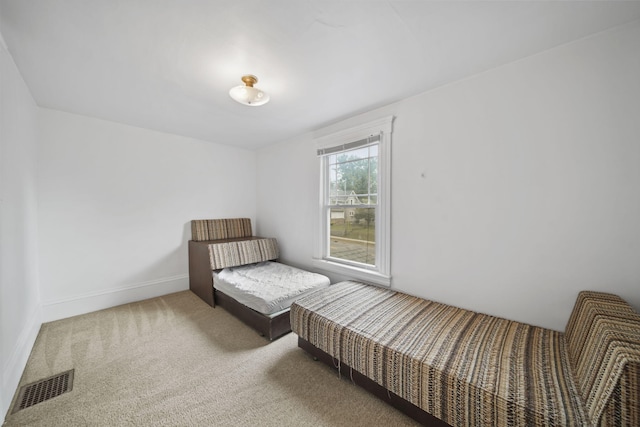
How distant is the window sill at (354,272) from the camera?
7.77 feet

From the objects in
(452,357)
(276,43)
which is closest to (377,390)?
(452,357)

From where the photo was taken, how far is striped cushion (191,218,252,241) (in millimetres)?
3398

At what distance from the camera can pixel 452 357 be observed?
4.21ft

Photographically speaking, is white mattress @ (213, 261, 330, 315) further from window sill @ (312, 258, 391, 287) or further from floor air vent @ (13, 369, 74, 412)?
floor air vent @ (13, 369, 74, 412)

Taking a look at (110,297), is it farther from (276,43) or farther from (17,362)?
(276,43)

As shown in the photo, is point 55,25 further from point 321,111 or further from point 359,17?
point 321,111

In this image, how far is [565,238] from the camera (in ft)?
4.87

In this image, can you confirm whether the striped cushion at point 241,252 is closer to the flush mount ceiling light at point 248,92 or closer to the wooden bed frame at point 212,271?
the wooden bed frame at point 212,271

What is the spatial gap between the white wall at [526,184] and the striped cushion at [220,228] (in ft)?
8.71

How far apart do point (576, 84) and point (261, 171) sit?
374cm

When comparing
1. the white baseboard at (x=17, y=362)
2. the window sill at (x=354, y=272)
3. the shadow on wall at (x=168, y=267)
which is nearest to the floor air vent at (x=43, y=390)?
the white baseboard at (x=17, y=362)

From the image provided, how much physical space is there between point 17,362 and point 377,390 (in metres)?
2.56

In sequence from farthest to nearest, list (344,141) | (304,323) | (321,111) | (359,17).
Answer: (344,141)
(321,111)
(304,323)
(359,17)

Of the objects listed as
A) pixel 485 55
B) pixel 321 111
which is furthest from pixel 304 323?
pixel 485 55
